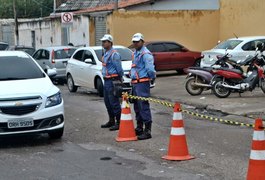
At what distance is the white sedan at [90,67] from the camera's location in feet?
55.1

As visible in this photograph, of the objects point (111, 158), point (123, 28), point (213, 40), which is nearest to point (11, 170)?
point (111, 158)

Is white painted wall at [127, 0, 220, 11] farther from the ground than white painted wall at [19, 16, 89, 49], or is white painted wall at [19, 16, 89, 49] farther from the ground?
white painted wall at [127, 0, 220, 11]

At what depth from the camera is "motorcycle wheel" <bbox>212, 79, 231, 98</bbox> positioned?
50.4 feet

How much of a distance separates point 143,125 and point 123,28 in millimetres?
16651

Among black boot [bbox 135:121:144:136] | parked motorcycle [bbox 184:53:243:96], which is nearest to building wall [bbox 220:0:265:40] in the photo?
parked motorcycle [bbox 184:53:243:96]

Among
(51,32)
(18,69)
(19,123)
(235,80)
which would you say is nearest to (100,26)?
(51,32)

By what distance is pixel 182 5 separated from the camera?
2909 cm

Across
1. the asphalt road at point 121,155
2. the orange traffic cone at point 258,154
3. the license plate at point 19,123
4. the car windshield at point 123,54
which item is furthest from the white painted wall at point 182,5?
the orange traffic cone at point 258,154

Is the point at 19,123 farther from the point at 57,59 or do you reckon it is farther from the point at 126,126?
the point at 57,59

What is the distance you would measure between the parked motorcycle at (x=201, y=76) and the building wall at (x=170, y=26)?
10.4 meters

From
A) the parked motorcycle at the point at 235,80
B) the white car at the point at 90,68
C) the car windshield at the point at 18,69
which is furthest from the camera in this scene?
the white car at the point at 90,68

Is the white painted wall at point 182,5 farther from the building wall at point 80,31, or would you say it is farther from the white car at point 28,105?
the white car at point 28,105

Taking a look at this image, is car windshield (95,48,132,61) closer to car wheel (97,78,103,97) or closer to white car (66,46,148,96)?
white car (66,46,148,96)

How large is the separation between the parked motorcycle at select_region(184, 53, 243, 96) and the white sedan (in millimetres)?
1901
